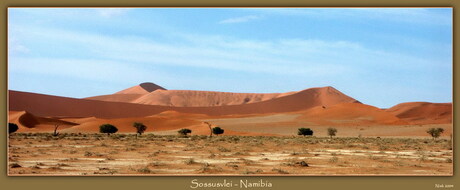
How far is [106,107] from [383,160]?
89.3 metres

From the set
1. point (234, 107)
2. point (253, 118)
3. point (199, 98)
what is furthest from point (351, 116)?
point (199, 98)

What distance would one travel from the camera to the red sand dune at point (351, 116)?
3900 inches

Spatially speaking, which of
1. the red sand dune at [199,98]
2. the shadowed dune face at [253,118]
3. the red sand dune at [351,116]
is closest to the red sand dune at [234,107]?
the shadowed dune face at [253,118]

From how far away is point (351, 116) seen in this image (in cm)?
10594

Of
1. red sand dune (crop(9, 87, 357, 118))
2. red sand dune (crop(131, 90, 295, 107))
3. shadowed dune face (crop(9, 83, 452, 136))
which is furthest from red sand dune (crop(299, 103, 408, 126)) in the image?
red sand dune (crop(131, 90, 295, 107))

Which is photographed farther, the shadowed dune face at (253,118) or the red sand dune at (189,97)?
the red sand dune at (189,97)

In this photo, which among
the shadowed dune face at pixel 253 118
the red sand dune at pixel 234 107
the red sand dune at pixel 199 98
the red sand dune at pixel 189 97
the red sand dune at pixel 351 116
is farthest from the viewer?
the red sand dune at pixel 199 98

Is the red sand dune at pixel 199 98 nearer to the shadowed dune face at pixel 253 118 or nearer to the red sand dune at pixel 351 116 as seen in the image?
the shadowed dune face at pixel 253 118

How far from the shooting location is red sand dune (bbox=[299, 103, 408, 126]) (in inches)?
3900

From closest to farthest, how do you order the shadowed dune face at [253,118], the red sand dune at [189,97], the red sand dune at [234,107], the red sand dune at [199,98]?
the shadowed dune face at [253,118], the red sand dune at [234,107], the red sand dune at [189,97], the red sand dune at [199,98]

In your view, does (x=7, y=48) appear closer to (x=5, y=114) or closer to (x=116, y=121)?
(x=5, y=114)

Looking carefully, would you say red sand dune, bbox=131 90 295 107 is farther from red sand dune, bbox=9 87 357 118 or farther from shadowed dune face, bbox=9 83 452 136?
red sand dune, bbox=9 87 357 118

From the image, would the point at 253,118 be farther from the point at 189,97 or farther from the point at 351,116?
the point at 189,97
